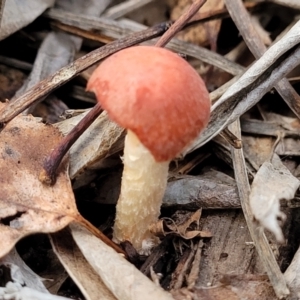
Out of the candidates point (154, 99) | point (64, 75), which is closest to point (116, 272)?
point (154, 99)

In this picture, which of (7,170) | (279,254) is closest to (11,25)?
(7,170)

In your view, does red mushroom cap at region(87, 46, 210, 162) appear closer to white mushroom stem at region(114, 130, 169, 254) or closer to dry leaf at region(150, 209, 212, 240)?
white mushroom stem at region(114, 130, 169, 254)

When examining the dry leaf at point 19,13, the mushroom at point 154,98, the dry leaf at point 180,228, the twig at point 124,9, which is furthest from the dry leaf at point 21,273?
the twig at point 124,9

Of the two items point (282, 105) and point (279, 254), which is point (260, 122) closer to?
point (282, 105)

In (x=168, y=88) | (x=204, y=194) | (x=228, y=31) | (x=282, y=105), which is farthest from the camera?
(x=228, y=31)

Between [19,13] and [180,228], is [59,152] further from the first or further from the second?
[19,13]

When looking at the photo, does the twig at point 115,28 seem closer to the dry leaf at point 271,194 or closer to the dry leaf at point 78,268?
the dry leaf at point 271,194
